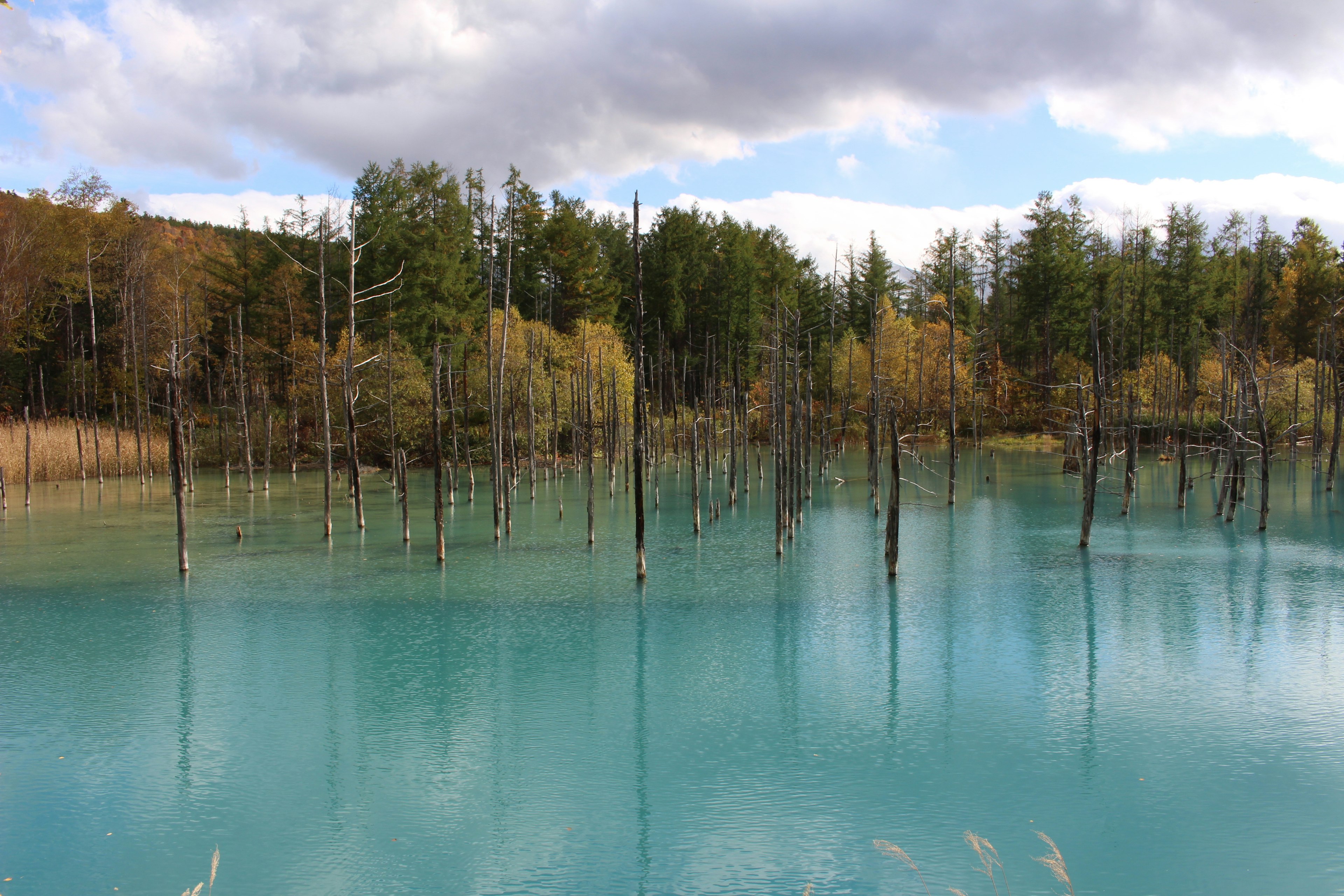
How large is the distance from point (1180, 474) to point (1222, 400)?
3.09m

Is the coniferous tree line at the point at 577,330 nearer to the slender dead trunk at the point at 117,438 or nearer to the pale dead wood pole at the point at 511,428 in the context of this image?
the slender dead trunk at the point at 117,438

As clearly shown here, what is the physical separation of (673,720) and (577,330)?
42.7 m

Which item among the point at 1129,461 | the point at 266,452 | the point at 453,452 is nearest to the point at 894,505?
the point at 1129,461

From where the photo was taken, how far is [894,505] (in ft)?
64.0

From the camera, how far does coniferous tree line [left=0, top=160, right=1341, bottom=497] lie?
145ft

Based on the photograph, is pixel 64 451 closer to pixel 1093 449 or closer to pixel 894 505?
pixel 894 505

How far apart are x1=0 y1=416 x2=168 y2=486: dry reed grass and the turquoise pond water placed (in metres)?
19.6

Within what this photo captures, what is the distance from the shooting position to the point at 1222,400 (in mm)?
28141

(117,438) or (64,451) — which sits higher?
(117,438)

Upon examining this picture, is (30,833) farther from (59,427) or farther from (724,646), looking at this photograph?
(59,427)

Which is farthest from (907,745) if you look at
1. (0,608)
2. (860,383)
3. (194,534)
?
(860,383)

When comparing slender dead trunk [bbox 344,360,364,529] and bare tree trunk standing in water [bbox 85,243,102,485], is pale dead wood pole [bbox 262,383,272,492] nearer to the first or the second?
bare tree trunk standing in water [bbox 85,243,102,485]

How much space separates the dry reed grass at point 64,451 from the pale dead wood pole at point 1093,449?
4229 cm

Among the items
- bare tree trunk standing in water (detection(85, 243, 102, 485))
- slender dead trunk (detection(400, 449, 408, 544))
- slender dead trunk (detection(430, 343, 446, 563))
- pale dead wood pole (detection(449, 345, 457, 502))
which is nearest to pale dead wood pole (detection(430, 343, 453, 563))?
slender dead trunk (detection(430, 343, 446, 563))
